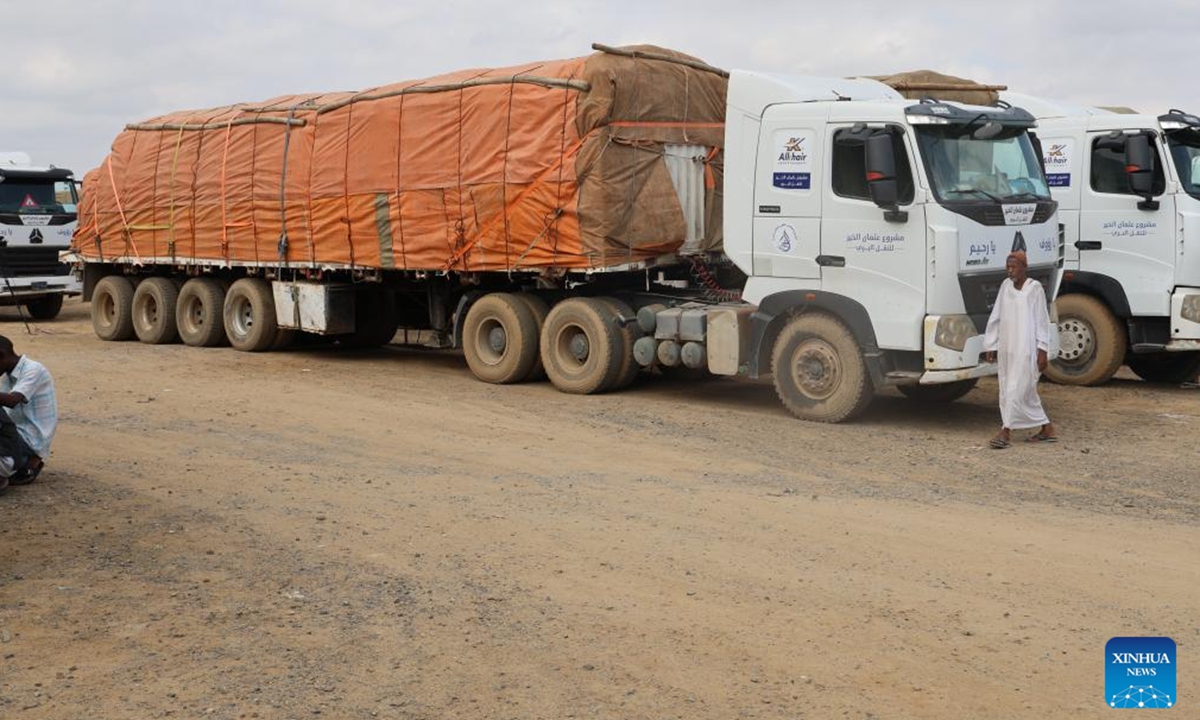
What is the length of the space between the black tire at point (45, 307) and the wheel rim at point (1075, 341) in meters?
18.8

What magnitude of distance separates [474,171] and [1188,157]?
719 cm

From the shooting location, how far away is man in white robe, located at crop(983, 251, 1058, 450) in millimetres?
10180

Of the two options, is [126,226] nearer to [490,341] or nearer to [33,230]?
[33,230]

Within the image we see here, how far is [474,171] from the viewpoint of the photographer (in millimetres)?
13617

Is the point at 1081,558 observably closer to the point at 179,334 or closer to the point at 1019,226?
the point at 1019,226

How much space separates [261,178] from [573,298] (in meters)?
5.31

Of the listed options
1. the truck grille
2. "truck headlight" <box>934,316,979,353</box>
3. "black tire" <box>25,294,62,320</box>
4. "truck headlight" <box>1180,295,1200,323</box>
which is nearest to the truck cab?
"truck headlight" <box>934,316,979,353</box>

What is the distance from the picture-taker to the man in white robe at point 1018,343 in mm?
10180

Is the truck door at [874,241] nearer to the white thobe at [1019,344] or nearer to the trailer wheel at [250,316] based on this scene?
the white thobe at [1019,344]

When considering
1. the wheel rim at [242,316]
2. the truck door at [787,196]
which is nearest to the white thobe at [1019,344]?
the truck door at [787,196]

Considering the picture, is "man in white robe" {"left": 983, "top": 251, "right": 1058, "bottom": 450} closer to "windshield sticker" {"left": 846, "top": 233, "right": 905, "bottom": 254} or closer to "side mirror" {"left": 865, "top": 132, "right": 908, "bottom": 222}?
"windshield sticker" {"left": 846, "top": 233, "right": 905, "bottom": 254}

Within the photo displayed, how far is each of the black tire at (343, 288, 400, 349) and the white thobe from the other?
827 cm

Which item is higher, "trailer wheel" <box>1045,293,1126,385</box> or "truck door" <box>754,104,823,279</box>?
"truck door" <box>754,104,823,279</box>

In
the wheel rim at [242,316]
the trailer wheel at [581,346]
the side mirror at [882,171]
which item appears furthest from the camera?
the wheel rim at [242,316]
